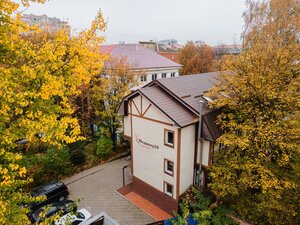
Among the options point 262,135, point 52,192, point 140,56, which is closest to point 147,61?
point 140,56

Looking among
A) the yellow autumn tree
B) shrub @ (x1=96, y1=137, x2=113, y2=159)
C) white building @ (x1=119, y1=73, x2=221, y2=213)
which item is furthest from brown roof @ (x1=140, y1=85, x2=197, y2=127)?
shrub @ (x1=96, y1=137, x2=113, y2=159)

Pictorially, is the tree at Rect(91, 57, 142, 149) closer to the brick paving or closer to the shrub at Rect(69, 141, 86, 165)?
the shrub at Rect(69, 141, 86, 165)

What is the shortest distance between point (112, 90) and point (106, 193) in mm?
10502

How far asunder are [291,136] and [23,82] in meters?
12.4

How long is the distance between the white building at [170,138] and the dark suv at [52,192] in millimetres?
6048

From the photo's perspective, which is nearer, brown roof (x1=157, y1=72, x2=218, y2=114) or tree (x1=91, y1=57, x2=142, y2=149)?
brown roof (x1=157, y1=72, x2=218, y2=114)

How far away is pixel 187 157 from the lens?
13344 mm

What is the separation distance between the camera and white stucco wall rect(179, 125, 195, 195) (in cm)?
1277

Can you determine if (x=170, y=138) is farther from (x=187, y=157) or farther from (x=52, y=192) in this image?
(x=52, y=192)

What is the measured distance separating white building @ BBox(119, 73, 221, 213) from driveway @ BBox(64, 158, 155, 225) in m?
1.76

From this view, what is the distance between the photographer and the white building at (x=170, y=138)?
1266 centimetres

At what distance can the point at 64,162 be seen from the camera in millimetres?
18594

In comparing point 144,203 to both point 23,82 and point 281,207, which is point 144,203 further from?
point 23,82

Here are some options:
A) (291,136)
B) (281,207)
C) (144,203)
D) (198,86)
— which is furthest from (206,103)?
(144,203)
